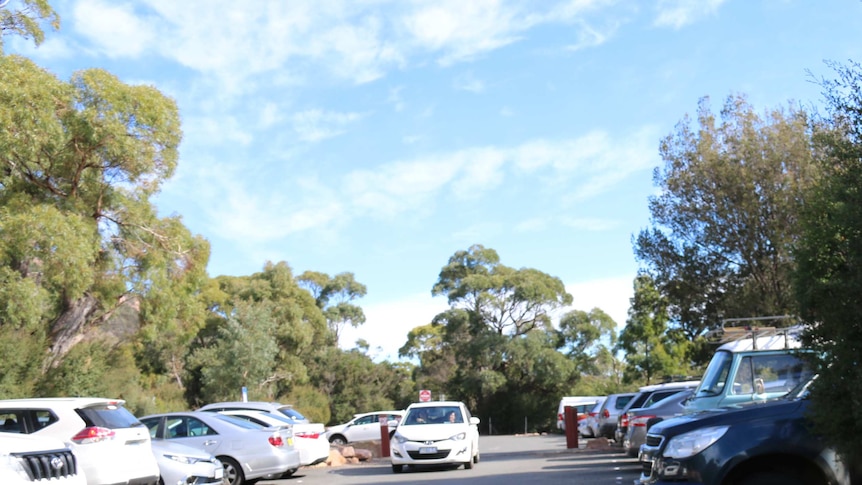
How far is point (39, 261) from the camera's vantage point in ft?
76.2

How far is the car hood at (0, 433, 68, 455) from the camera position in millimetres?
Answer: 7754

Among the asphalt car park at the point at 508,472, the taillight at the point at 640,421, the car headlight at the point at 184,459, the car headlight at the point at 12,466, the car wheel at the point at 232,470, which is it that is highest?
the car headlight at the point at 12,466

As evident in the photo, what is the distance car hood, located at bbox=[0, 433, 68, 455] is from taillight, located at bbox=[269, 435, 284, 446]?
23.6ft

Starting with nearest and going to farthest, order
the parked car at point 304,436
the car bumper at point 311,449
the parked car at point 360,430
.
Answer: the car bumper at point 311,449
the parked car at point 304,436
the parked car at point 360,430

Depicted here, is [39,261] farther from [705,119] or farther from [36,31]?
[705,119]

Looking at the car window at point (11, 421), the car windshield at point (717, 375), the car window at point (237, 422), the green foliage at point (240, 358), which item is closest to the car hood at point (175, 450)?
the car window at point (237, 422)

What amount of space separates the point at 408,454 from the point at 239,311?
29.3m

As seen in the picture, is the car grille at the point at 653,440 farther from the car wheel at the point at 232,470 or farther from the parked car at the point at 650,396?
the parked car at the point at 650,396

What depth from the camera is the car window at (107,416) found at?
10.7 meters

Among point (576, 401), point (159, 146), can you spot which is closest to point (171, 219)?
point (159, 146)

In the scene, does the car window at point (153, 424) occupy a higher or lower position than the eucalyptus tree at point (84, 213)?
lower

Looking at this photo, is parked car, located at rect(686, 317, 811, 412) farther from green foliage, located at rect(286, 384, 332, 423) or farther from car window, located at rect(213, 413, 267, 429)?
green foliage, located at rect(286, 384, 332, 423)

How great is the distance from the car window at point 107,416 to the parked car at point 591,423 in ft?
71.0

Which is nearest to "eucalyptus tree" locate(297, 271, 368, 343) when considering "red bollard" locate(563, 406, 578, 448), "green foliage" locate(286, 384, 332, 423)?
"green foliage" locate(286, 384, 332, 423)
